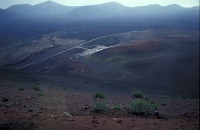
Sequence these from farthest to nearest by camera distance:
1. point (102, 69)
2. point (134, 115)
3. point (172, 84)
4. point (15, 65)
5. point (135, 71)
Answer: point (15, 65), point (102, 69), point (135, 71), point (172, 84), point (134, 115)

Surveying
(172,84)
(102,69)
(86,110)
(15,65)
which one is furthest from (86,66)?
(86,110)

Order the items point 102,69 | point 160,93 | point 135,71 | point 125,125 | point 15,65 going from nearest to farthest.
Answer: point 125,125 → point 160,93 → point 135,71 → point 102,69 → point 15,65

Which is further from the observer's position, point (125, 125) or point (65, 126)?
point (125, 125)

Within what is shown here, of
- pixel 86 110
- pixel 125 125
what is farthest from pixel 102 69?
pixel 125 125

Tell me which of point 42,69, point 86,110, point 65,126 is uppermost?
point 65,126

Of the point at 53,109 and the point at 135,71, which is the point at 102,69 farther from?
the point at 53,109

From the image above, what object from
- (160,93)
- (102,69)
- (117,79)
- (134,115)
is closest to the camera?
(134,115)

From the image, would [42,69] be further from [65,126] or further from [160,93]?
[65,126]

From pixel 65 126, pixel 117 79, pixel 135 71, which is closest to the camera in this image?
pixel 65 126

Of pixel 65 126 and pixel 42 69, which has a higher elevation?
pixel 65 126
